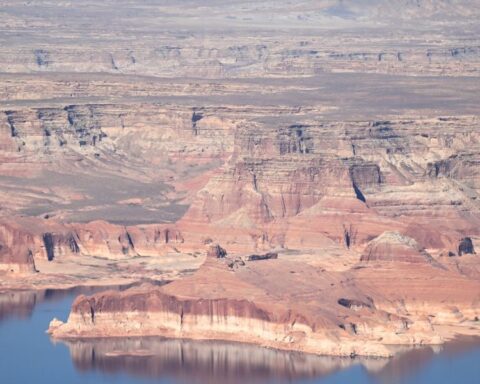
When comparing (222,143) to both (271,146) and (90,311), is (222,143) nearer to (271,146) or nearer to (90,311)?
(271,146)

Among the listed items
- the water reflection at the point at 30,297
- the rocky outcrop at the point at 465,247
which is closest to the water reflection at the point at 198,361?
the water reflection at the point at 30,297

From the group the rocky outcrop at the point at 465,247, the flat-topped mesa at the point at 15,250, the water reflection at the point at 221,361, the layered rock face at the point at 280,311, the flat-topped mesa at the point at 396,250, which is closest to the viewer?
the water reflection at the point at 221,361

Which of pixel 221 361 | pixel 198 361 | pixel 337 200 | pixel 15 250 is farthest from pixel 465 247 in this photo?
pixel 15 250

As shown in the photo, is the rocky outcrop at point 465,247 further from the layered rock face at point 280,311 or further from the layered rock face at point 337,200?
the layered rock face at point 280,311

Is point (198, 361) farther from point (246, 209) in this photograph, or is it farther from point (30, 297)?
point (246, 209)

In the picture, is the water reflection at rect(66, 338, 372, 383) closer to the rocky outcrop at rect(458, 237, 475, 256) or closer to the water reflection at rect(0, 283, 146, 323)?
the water reflection at rect(0, 283, 146, 323)

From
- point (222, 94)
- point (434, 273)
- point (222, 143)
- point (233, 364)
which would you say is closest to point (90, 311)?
point (233, 364)
